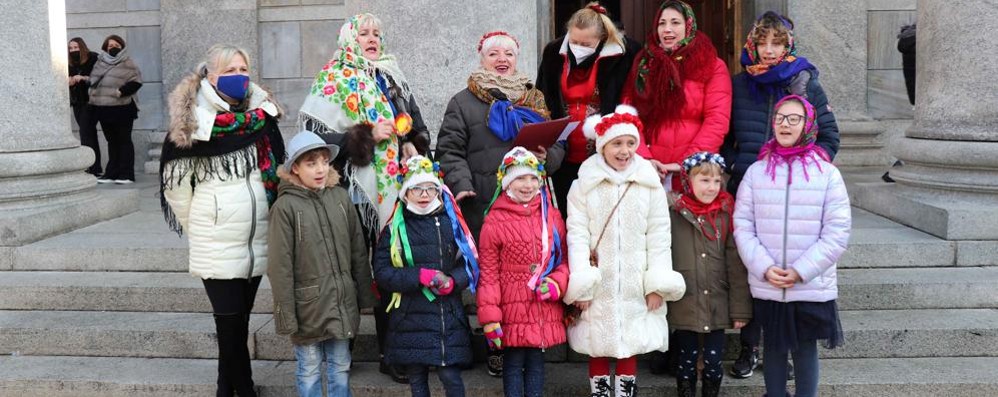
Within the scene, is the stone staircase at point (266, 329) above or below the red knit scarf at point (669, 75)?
below

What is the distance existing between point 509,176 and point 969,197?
3683mm

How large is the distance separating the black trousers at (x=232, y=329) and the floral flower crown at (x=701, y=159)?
2.19 metres

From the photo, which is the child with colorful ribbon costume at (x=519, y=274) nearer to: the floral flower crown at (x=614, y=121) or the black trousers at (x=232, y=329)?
the floral flower crown at (x=614, y=121)

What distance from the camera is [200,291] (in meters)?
5.70

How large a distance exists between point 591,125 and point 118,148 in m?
6.88

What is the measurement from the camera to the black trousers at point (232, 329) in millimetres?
4492

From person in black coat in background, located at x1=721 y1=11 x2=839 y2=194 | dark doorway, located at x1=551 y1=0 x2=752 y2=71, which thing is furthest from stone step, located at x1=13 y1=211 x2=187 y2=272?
dark doorway, located at x1=551 y1=0 x2=752 y2=71

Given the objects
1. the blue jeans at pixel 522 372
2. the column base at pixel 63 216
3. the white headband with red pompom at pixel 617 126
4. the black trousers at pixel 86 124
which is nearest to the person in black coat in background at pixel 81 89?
the black trousers at pixel 86 124

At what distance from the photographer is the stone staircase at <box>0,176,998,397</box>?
15.9 ft

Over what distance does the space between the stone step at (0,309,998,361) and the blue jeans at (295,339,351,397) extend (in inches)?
28.9

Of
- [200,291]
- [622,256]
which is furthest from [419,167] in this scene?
[200,291]

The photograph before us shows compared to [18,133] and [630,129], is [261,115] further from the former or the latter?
[18,133]

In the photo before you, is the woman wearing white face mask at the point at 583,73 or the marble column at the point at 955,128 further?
the marble column at the point at 955,128

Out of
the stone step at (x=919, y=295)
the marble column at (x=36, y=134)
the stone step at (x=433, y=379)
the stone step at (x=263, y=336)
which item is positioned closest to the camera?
the stone step at (x=433, y=379)
